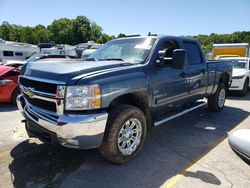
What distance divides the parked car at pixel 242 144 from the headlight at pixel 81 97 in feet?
5.47

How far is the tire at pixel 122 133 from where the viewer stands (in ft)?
11.3

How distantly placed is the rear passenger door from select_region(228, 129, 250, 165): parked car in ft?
8.74

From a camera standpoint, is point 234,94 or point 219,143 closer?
point 219,143

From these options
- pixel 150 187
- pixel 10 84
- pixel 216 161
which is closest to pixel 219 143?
pixel 216 161

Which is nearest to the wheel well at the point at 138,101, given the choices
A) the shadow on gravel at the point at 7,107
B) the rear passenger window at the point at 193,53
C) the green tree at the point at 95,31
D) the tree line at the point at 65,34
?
the rear passenger window at the point at 193,53

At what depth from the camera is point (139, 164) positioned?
12.4 ft

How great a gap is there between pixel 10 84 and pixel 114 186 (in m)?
5.53

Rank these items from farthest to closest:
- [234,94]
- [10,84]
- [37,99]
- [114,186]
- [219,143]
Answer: [234,94], [10,84], [219,143], [37,99], [114,186]

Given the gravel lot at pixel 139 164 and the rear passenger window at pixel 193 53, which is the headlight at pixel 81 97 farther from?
the rear passenger window at pixel 193 53

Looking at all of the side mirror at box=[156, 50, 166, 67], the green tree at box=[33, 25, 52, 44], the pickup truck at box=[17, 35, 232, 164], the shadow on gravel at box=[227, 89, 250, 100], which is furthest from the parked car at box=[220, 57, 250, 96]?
the green tree at box=[33, 25, 52, 44]

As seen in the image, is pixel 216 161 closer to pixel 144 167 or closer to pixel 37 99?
pixel 144 167

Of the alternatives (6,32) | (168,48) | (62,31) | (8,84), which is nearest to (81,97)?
(168,48)

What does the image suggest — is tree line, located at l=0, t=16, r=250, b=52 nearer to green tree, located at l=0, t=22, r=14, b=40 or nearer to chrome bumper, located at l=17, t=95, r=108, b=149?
green tree, located at l=0, t=22, r=14, b=40

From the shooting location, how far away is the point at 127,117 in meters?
3.59
